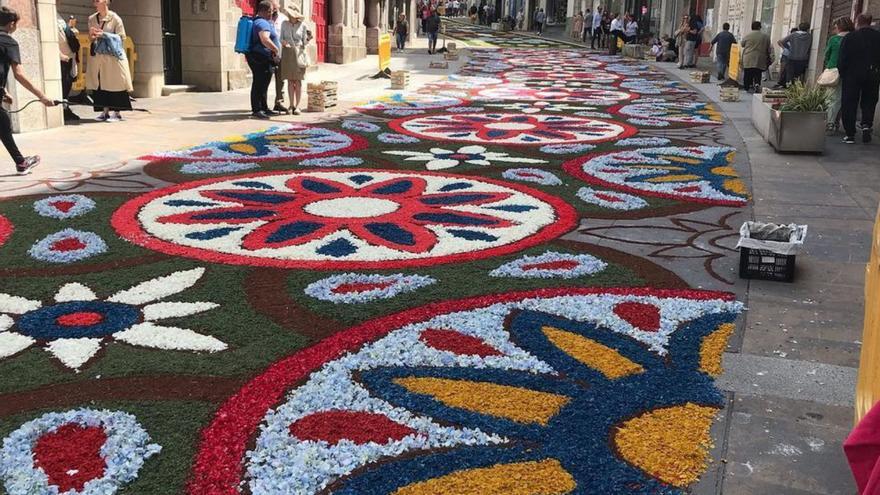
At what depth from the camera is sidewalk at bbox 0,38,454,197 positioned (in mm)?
7766

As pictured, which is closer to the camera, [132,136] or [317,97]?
[132,136]

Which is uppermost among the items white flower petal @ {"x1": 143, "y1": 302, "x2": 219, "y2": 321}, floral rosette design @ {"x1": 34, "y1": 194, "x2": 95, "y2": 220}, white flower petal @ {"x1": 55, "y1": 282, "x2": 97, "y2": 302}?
floral rosette design @ {"x1": 34, "y1": 194, "x2": 95, "y2": 220}

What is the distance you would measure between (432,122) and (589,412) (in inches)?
391

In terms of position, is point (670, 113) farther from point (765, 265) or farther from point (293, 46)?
point (765, 265)

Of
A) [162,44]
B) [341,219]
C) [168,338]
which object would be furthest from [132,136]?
[168,338]

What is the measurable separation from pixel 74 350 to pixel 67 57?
9202mm

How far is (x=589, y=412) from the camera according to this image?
3.29 m

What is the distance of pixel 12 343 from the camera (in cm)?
389

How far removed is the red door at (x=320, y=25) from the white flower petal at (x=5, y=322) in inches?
832

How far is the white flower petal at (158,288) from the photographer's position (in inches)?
179

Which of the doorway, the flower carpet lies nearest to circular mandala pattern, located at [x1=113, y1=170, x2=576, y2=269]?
the flower carpet

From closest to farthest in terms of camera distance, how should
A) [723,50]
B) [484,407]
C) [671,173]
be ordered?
1. [484,407]
2. [671,173]
3. [723,50]

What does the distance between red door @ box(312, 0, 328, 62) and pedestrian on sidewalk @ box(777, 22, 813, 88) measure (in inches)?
523

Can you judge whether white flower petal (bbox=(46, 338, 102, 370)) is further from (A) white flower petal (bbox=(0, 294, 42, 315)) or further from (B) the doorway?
(B) the doorway
